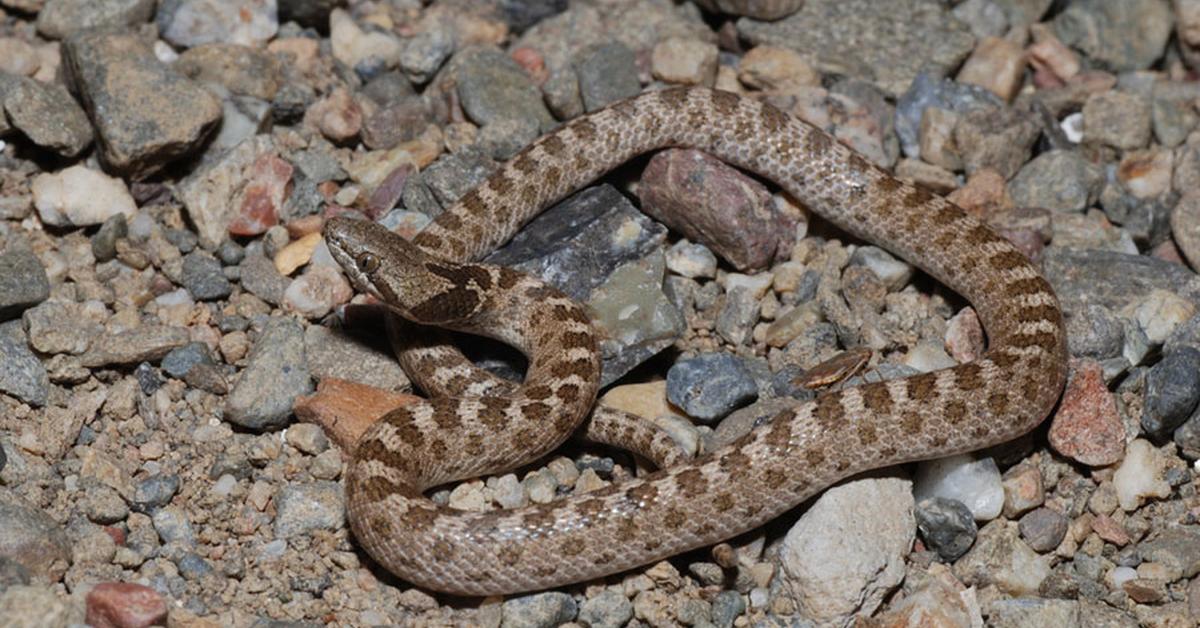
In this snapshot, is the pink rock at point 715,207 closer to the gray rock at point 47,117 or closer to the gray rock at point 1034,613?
the gray rock at point 1034,613

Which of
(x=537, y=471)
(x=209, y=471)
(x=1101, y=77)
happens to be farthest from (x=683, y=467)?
(x=1101, y=77)

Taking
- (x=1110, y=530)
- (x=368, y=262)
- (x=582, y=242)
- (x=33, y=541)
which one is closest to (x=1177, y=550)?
(x=1110, y=530)

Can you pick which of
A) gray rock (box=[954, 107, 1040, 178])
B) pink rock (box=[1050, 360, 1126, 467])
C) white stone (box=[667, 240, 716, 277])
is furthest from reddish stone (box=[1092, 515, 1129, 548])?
gray rock (box=[954, 107, 1040, 178])

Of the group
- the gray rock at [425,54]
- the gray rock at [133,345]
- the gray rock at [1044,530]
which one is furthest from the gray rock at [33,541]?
the gray rock at [1044,530]

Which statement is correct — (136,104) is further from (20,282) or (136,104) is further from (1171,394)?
(1171,394)

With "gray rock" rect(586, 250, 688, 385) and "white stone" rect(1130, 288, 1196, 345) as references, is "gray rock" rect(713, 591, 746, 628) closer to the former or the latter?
"gray rock" rect(586, 250, 688, 385)

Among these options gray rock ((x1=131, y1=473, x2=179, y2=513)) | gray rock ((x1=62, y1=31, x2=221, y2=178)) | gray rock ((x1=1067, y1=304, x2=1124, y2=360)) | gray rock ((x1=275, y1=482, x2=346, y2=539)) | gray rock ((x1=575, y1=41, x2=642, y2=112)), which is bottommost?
gray rock ((x1=275, y1=482, x2=346, y2=539))
